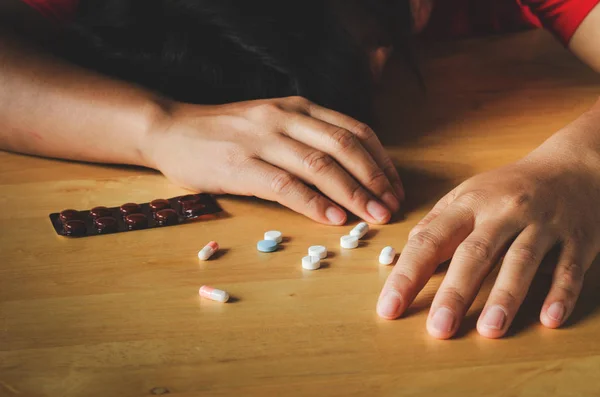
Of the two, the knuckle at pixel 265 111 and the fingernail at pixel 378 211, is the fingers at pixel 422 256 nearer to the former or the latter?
the fingernail at pixel 378 211

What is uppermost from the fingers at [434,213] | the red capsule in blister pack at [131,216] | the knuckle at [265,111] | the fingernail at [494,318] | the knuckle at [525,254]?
the knuckle at [265,111]

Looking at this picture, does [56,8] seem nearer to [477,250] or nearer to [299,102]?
[299,102]

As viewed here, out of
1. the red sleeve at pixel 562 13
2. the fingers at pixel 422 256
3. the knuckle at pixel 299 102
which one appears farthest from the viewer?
the red sleeve at pixel 562 13

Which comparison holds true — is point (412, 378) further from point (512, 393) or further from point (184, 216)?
point (184, 216)

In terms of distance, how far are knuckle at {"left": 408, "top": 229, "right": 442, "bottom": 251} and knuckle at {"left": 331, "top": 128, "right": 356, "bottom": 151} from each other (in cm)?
22

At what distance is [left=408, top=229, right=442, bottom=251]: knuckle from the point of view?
2.85 feet

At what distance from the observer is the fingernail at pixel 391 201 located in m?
1.06

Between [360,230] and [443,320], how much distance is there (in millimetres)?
250

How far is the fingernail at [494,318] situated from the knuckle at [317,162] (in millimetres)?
358

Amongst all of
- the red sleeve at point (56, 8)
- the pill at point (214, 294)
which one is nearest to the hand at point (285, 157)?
the pill at point (214, 294)

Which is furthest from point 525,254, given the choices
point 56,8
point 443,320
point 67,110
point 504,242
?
point 56,8

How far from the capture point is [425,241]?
875mm

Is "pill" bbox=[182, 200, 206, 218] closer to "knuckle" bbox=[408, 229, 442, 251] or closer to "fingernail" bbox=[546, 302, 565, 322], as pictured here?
"knuckle" bbox=[408, 229, 442, 251]

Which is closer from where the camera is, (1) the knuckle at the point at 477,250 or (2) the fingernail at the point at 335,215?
(1) the knuckle at the point at 477,250
